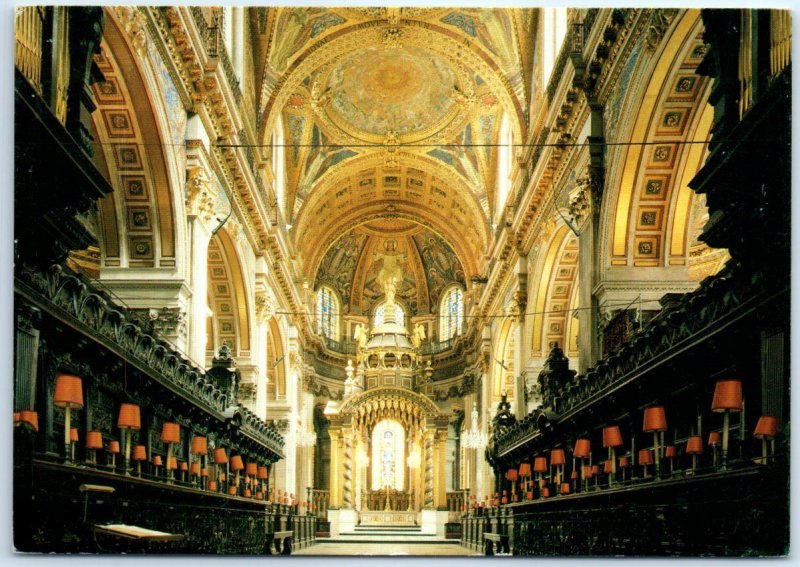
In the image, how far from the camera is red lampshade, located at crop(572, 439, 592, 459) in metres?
16.5

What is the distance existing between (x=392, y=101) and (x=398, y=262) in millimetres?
9278

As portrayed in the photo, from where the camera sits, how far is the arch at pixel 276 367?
3309 cm

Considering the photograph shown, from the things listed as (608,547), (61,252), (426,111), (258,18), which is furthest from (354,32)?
(608,547)

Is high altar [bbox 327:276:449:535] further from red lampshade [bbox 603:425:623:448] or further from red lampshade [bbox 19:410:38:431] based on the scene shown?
red lampshade [bbox 19:410:38:431]

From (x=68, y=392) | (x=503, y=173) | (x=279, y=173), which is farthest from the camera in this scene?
(x=279, y=173)

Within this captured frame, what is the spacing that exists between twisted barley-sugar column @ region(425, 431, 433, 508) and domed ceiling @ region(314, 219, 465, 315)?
28.7 ft

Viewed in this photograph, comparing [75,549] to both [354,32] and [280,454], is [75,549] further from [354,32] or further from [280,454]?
[280,454]

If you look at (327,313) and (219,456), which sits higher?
(327,313)

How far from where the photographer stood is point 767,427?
9.82 m

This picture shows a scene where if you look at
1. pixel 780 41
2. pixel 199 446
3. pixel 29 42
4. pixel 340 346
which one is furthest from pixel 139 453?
pixel 340 346

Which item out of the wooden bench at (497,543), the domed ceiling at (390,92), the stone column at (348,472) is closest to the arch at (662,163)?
the domed ceiling at (390,92)

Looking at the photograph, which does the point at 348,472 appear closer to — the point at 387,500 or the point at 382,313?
the point at 387,500

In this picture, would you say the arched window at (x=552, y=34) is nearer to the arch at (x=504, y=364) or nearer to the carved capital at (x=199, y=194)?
the carved capital at (x=199, y=194)

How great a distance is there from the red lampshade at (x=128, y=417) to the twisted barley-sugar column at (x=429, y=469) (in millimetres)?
26875
